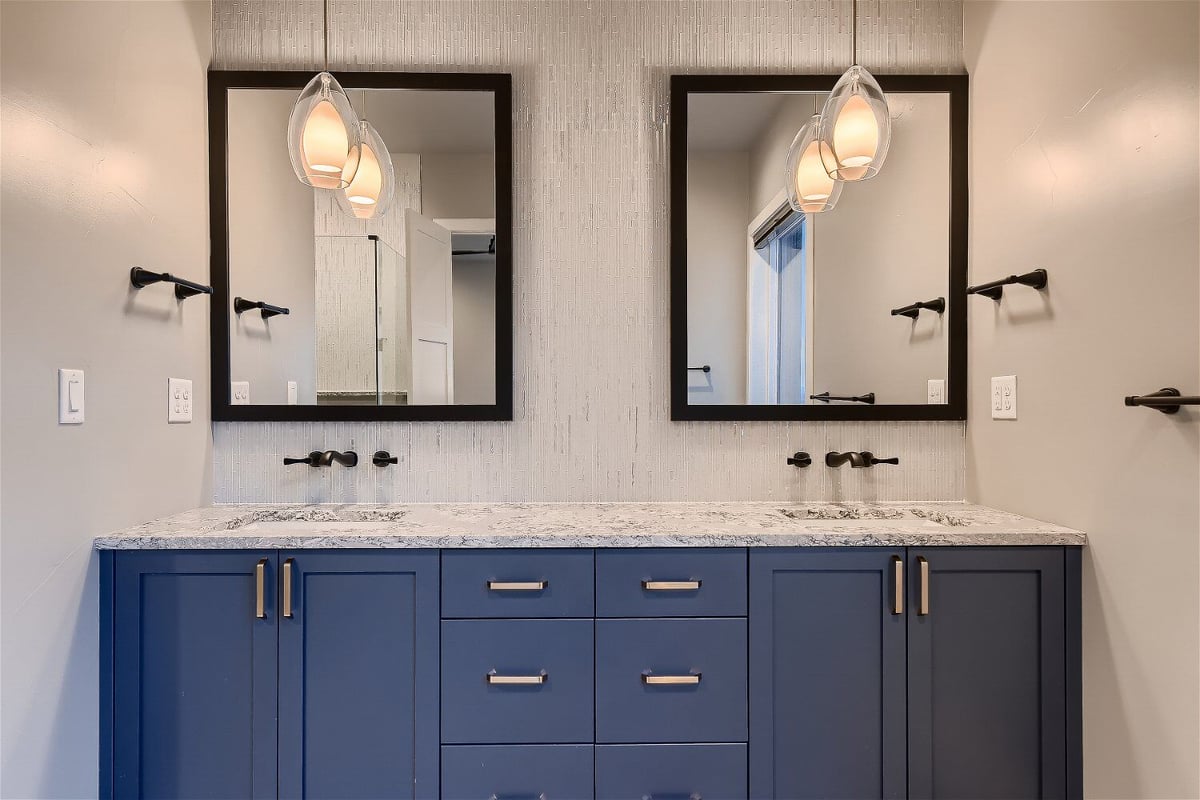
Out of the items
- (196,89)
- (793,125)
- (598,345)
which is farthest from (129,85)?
(793,125)

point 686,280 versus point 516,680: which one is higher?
point 686,280

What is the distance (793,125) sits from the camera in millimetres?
1919

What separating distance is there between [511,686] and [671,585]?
47cm

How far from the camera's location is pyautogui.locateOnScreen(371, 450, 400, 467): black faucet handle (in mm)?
1894

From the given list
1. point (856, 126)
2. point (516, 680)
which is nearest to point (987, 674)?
point (516, 680)

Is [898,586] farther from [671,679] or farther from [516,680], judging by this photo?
[516,680]

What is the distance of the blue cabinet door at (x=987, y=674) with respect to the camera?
147 cm

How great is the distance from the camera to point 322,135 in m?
1.52

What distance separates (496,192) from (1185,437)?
188 centimetres

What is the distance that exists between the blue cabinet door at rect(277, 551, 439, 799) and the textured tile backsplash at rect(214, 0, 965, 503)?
1.62 ft

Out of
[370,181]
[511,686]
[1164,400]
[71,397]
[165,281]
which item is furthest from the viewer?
[370,181]

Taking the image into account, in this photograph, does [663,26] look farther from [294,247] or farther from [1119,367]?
Answer: [1119,367]

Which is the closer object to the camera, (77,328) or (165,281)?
(77,328)

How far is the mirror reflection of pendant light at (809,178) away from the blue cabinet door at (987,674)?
3.42ft
